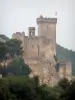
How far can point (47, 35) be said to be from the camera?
169 ft

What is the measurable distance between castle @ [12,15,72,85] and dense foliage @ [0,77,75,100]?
10942mm

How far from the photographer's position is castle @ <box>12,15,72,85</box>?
48.6 m

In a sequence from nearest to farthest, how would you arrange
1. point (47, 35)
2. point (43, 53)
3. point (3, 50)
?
1. point (3, 50)
2. point (43, 53)
3. point (47, 35)

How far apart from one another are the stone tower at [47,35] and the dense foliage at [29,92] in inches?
527

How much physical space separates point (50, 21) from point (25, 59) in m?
5.01

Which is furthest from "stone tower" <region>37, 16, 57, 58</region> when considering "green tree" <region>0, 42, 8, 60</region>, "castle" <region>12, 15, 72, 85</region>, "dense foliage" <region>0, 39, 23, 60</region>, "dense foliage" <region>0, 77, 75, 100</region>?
"dense foliage" <region>0, 77, 75, 100</region>

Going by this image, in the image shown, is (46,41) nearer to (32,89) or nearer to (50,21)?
(50,21)

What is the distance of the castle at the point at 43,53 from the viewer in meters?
48.6

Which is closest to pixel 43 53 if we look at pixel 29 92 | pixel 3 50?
pixel 3 50

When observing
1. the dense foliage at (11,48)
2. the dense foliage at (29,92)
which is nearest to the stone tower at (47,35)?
the dense foliage at (11,48)

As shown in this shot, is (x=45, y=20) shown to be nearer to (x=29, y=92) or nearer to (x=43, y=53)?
(x=43, y=53)

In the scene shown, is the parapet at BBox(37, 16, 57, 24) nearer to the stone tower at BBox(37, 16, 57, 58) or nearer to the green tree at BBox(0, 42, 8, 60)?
the stone tower at BBox(37, 16, 57, 58)

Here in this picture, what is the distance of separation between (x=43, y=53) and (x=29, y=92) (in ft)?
51.7

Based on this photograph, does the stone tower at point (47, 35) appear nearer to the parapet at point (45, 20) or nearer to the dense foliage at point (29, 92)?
the parapet at point (45, 20)
